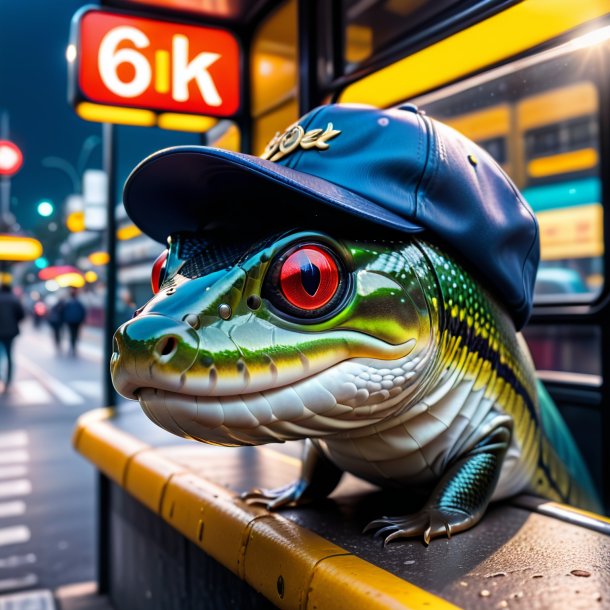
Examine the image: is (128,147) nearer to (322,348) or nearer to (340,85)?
(340,85)

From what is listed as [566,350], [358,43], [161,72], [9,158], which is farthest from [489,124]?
[9,158]

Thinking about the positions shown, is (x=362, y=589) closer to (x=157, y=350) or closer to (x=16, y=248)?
(x=157, y=350)

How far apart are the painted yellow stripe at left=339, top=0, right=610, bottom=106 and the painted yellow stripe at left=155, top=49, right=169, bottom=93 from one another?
85cm

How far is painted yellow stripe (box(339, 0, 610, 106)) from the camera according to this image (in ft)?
5.28

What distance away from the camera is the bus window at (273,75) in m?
2.84

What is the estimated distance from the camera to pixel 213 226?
3.44 feet

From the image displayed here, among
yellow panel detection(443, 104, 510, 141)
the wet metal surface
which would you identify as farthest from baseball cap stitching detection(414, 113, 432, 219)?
yellow panel detection(443, 104, 510, 141)

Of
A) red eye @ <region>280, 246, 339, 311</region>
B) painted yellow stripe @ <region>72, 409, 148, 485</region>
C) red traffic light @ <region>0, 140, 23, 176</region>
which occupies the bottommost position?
painted yellow stripe @ <region>72, 409, 148, 485</region>

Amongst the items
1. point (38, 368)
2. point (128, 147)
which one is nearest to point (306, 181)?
point (128, 147)

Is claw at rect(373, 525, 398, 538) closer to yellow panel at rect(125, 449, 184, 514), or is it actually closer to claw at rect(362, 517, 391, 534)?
claw at rect(362, 517, 391, 534)

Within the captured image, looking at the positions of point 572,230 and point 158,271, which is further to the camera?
→ point 572,230

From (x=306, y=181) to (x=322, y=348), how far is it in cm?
23

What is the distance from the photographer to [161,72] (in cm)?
262

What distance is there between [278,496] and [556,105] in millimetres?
3320
